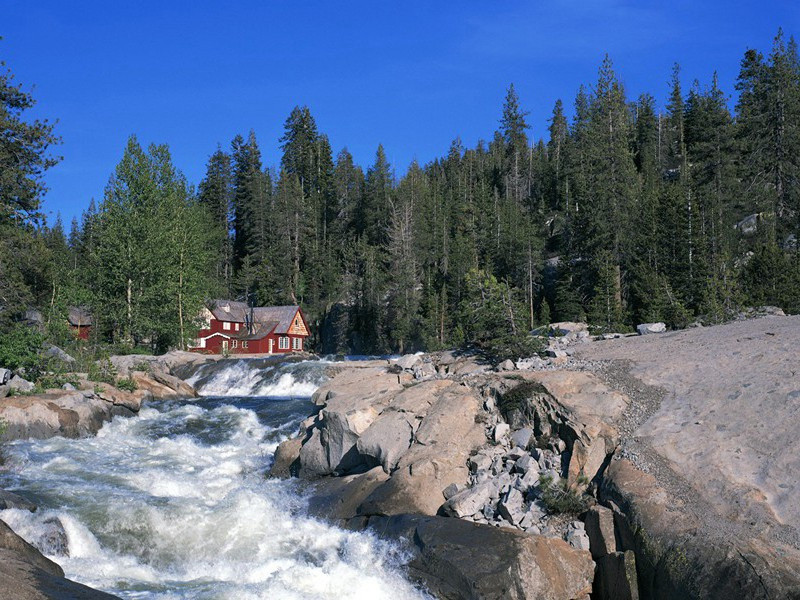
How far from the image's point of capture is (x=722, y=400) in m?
13.2

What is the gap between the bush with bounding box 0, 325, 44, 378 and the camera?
23.0 metres

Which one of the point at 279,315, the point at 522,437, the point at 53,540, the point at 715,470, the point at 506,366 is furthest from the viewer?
the point at 279,315

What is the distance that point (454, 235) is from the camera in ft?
250

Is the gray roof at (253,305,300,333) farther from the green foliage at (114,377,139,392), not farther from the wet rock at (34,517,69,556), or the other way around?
the wet rock at (34,517,69,556)

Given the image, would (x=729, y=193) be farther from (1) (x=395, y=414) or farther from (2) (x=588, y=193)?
(1) (x=395, y=414)

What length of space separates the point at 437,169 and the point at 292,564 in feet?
332

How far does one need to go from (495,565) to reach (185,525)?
21.6 feet

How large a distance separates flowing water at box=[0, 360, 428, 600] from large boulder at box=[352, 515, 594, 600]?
0.50 m

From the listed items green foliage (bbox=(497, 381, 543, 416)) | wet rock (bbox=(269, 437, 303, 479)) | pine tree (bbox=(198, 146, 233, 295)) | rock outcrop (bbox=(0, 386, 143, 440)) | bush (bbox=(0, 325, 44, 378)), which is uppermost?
pine tree (bbox=(198, 146, 233, 295))

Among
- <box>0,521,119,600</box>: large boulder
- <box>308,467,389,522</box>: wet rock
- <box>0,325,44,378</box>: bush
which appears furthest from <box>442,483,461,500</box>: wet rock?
<box>0,325,44,378</box>: bush

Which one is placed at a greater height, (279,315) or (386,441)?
(279,315)

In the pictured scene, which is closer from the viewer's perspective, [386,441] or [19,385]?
[386,441]

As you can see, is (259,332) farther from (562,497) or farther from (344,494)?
(562,497)

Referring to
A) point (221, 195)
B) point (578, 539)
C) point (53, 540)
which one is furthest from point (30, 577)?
point (221, 195)
